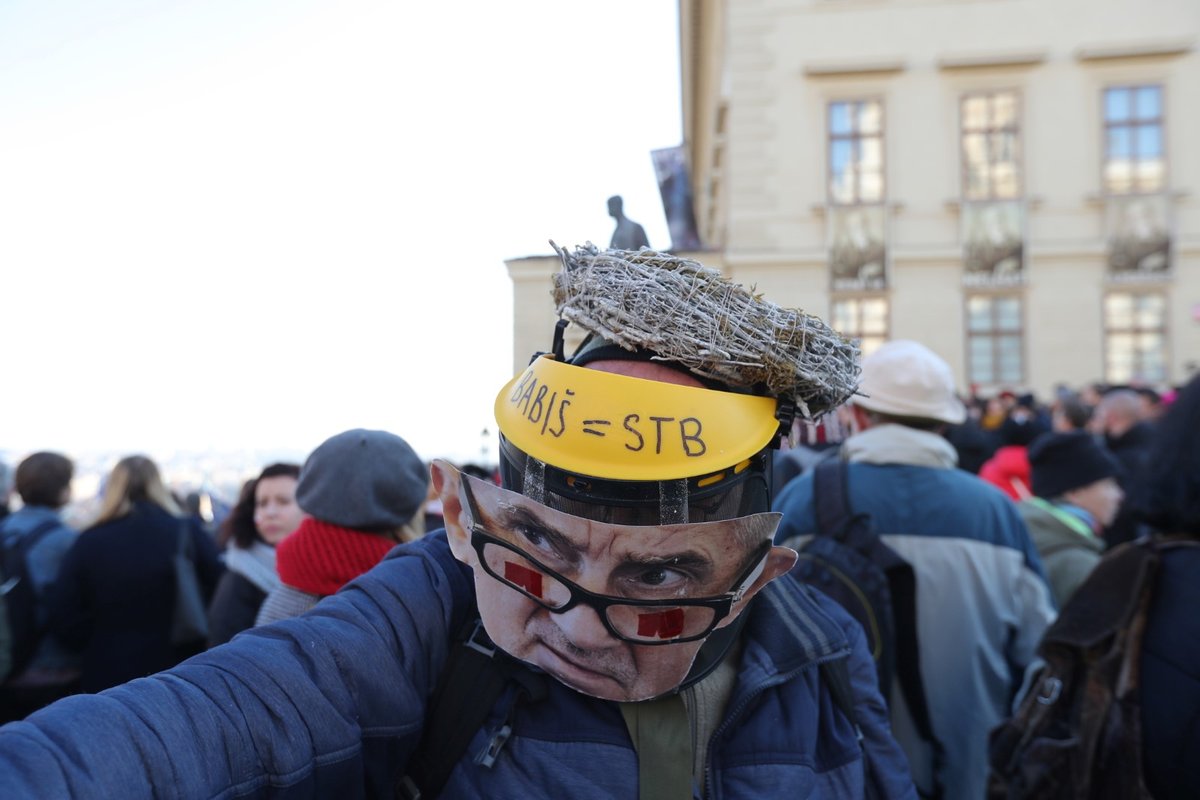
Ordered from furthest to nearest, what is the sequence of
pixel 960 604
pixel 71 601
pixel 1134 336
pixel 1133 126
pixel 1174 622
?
pixel 1133 126, pixel 1134 336, pixel 71 601, pixel 960 604, pixel 1174 622

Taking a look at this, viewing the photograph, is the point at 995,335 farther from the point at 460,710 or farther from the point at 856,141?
the point at 460,710

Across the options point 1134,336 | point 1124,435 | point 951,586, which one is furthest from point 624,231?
point 1134,336

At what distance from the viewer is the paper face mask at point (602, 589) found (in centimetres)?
114

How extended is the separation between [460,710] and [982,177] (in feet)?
48.6

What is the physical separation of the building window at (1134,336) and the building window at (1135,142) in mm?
1832

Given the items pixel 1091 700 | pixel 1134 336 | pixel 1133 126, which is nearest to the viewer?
pixel 1091 700

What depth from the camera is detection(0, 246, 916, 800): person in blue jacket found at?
1104 millimetres

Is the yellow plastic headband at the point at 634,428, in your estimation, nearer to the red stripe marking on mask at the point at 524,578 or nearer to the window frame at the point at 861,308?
the red stripe marking on mask at the point at 524,578

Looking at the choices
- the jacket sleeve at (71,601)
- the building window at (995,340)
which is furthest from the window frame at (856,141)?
the jacket sleeve at (71,601)

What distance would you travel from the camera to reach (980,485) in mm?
2533

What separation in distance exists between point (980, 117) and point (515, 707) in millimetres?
15072

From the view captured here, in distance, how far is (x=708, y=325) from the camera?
1.19m

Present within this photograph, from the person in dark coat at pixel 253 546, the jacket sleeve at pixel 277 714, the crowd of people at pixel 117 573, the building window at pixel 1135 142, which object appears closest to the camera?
the jacket sleeve at pixel 277 714

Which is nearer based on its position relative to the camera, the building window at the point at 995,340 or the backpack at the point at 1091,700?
the backpack at the point at 1091,700
